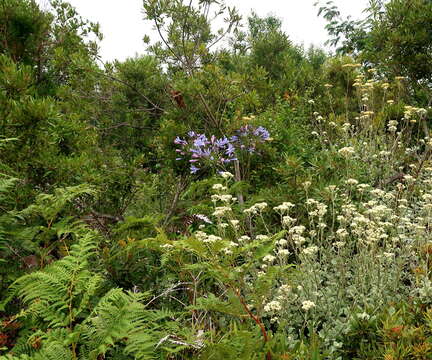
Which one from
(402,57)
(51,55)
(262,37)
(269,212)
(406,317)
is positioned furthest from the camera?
(262,37)

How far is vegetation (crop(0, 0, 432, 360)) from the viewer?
1.80 metres

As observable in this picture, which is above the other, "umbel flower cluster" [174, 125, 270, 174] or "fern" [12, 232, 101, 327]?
"umbel flower cluster" [174, 125, 270, 174]

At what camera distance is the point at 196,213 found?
3.57 meters

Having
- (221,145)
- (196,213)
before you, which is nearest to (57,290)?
(196,213)

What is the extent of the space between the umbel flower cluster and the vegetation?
0.02 metres

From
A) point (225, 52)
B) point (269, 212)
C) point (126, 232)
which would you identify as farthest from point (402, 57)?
point (126, 232)

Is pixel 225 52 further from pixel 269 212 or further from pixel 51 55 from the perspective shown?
pixel 269 212

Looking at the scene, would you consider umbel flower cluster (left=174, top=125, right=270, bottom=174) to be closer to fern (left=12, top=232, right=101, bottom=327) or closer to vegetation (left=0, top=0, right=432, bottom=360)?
vegetation (left=0, top=0, right=432, bottom=360)

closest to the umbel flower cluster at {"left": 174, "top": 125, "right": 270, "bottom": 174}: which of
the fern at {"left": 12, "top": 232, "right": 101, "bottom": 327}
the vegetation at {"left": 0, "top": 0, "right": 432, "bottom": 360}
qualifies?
the vegetation at {"left": 0, "top": 0, "right": 432, "bottom": 360}

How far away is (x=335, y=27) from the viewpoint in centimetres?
1101

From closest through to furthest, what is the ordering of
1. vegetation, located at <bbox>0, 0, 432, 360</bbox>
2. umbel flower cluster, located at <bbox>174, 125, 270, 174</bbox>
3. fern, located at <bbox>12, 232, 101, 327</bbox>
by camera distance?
fern, located at <bbox>12, 232, 101, 327</bbox> < vegetation, located at <bbox>0, 0, 432, 360</bbox> < umbel flower cluster, located at <bbox>174, 125, 270, 174</bbox>

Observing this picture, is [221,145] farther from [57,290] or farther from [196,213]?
[57,290]

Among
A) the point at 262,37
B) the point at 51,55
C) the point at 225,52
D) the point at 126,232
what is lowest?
the point at 126,232

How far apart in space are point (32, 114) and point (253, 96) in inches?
102
